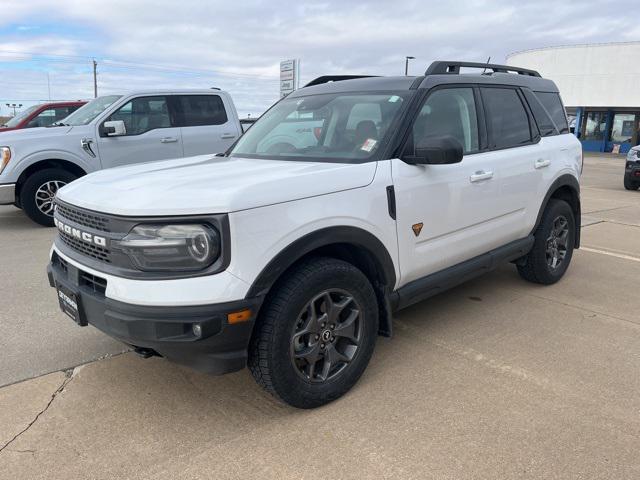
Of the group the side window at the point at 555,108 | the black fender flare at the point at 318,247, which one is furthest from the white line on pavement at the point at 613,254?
the black fender flare at the point at 318,247

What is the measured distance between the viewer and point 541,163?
4469 millimetres

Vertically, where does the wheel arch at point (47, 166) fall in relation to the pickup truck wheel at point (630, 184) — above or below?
above

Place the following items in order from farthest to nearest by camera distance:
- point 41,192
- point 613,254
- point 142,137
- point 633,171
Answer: point 633,171 < point 142,137 < point 41,192 < point 613,254

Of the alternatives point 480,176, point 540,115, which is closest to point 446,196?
point 480,176

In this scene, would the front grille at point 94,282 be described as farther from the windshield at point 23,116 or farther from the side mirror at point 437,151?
the windshield at point 23,116

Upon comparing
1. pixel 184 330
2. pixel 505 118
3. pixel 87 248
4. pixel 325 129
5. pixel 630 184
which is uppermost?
pixel 505 118

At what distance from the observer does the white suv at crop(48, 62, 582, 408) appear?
7.91 ft

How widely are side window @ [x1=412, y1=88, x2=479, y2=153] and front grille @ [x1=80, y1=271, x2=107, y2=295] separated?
201 centimetres

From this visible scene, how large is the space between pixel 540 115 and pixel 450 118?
4.67ft

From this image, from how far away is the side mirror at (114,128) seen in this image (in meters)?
7.52

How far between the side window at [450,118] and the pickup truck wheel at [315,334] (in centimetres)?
111

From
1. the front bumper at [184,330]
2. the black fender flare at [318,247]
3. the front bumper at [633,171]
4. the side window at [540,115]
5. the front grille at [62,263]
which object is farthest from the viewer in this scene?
the front bumper at [633,171]

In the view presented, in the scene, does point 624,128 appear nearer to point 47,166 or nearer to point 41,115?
point 41,115

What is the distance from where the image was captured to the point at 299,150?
11.7 feet
